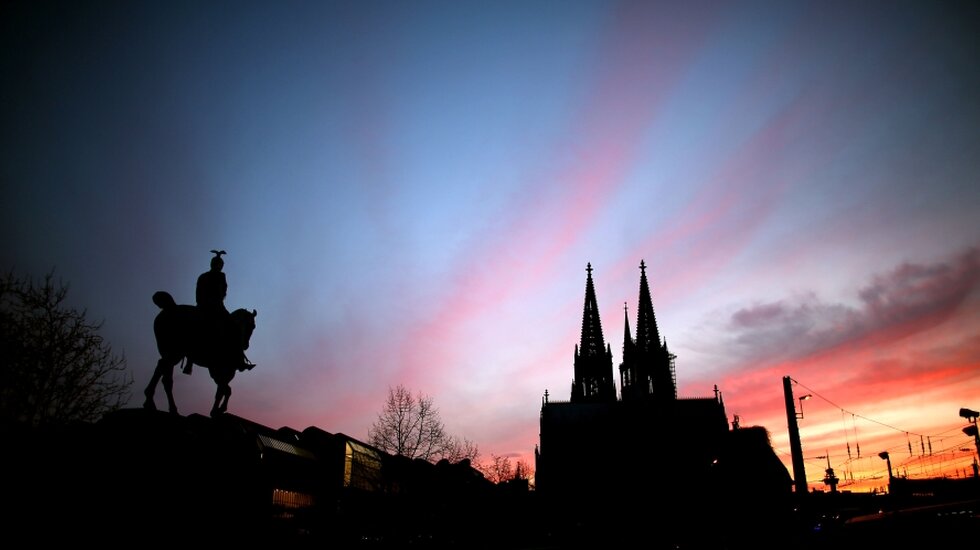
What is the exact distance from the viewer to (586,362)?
67125 mm

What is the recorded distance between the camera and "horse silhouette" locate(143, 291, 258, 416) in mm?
8773

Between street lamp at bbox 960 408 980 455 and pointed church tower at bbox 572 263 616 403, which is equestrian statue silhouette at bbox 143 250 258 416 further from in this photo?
pointed church tower at bbox 572 263 616 403

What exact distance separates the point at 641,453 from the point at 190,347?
5732 cm

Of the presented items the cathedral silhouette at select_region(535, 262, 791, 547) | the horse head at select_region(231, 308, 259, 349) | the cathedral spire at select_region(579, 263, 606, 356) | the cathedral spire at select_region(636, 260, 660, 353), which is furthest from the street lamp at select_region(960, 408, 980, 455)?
the horse head at select_region(231, 308, 259, 349)

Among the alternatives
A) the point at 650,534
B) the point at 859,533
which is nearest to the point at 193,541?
the point at 859,533

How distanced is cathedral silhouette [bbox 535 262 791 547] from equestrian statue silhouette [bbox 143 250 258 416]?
41.0 metres

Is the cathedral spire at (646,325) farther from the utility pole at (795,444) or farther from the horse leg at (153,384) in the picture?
the horse leg at (153,384)

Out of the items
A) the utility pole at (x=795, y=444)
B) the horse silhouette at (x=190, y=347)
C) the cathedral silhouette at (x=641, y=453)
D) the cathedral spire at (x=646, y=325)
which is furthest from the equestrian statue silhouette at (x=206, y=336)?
the cathedral spire at (x=646, y=325)

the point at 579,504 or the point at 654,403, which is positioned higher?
the point at 654,403

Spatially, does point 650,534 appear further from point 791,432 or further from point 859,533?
point 859,533

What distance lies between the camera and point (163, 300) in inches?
350

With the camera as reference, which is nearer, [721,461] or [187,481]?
[187,481]

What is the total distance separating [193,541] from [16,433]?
3034 millimetres

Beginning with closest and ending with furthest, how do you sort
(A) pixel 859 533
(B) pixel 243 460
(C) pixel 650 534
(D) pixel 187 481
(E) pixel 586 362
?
(D) pixel 187 481 → (B) pixel 243 460 → (A) pixel 859 533 → (C) pixel 650 534 → (E) pixel 586 362
